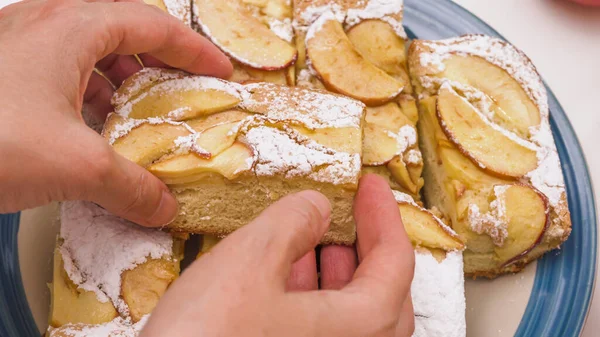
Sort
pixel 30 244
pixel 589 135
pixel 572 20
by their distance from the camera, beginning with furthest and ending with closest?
pixel 572 20 < pixel 589 135 < pixel 30 244

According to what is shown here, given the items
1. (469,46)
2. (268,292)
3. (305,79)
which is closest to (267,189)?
(305,79)

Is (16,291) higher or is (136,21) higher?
(136,21)

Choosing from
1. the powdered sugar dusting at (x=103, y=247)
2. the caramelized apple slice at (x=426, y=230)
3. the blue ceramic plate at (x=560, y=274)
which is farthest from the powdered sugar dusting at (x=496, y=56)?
the powdered sugar dusting at (x=103, y=247)

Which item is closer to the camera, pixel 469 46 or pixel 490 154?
pixel 490 154

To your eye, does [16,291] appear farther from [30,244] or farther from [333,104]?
[333,104]

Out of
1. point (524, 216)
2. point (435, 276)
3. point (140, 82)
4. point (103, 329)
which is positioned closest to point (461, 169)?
point (524, 216)

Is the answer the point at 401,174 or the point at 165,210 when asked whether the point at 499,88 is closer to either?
the point at 401,174

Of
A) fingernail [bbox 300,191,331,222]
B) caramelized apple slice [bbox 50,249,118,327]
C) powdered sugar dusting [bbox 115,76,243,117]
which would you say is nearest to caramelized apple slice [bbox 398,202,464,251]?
fingernail [bbox 300,191,331,222]
